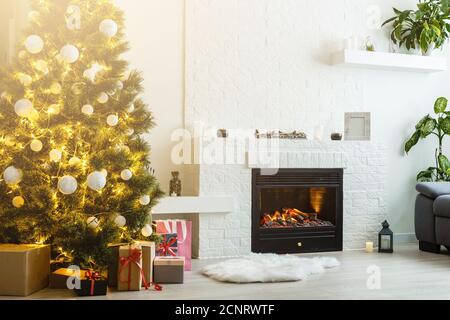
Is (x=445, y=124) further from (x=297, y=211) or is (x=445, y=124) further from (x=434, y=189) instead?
(x=297, y=211)

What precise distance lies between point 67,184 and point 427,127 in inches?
146

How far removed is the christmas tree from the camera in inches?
140

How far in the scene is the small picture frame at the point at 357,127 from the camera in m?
5.51

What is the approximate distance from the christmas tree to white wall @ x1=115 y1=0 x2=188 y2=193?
3.50ft

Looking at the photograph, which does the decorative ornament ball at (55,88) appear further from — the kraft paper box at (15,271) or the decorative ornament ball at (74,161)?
the kraft paper box at (15,271)

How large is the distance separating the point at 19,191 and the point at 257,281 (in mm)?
1597

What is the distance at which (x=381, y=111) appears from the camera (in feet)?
18.7

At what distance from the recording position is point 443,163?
563cm

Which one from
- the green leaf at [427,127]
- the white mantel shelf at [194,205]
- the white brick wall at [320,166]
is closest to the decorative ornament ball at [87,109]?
the white mantel shelf at [194,205]

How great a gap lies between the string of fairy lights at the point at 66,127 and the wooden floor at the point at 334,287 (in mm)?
472

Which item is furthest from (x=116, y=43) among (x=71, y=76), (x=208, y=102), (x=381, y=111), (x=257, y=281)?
(x=381, y=111)
